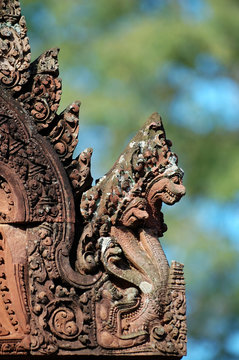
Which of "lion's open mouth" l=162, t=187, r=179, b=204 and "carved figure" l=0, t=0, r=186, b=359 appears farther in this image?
"lion's open mouth" l=162, t=187, r=179, b=204

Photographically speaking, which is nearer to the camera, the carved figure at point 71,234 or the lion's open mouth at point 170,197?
the carved figure at point 71,234

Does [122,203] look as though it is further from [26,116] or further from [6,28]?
[6,28]

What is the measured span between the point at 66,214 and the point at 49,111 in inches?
22.6

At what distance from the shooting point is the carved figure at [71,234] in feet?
20.4

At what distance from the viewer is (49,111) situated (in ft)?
21.2

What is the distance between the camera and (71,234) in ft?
20.8

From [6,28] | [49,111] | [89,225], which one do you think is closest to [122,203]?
[89,225]

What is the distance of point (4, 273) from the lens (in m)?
6.29

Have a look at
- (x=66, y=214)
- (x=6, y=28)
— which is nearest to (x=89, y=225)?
(x=66, y=214)

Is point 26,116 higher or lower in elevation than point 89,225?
higher

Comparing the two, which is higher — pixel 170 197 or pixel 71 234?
pixel 170 197

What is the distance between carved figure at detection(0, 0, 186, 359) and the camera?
6211 mm

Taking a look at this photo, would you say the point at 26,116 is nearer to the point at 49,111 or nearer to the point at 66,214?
the point at 49,111

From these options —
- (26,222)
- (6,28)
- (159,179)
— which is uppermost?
(6,28)
